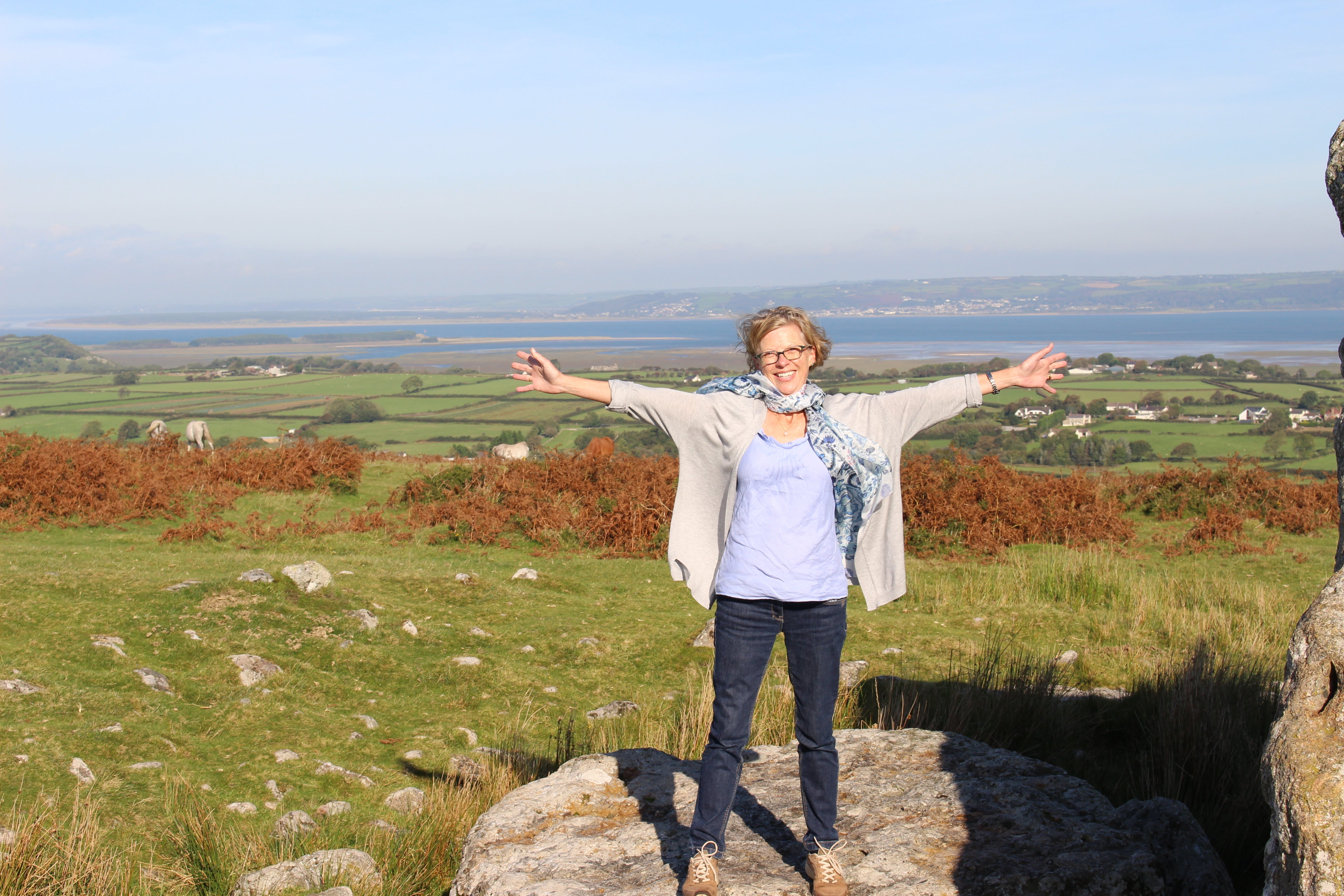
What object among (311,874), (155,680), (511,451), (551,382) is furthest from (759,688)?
(511,451)

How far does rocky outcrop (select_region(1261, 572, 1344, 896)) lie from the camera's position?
242 centimetres

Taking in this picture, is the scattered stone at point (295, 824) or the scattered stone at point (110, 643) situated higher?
the scattered stone at point (110, 643)

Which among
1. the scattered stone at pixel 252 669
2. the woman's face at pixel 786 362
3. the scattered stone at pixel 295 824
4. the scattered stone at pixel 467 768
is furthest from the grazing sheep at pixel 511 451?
the woman's face at pixel 786 362

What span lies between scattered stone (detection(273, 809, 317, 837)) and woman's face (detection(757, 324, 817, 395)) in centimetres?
323

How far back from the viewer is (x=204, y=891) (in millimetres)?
4016

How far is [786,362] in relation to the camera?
3.80 meters

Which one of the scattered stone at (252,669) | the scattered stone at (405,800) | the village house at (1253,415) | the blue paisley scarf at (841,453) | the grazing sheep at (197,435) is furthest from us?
the village house at (1253,415)

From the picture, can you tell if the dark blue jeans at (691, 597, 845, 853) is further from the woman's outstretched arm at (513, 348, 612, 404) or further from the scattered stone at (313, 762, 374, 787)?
the scattered stone at (313, 762, 374, 787)

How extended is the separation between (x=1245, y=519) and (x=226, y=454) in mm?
15666

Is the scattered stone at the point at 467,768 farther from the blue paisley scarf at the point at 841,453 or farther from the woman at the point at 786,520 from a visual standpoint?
the blue paisley scarf at the point at 841,453

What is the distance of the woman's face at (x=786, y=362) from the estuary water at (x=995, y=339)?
5094cm

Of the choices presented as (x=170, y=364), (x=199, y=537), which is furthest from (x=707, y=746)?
(x=170, y=364)

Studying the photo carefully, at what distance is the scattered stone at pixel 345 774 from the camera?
210 inches

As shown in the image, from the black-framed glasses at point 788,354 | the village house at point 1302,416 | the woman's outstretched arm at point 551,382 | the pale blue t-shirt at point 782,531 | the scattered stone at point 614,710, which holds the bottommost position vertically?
the village house at point 1302,416
